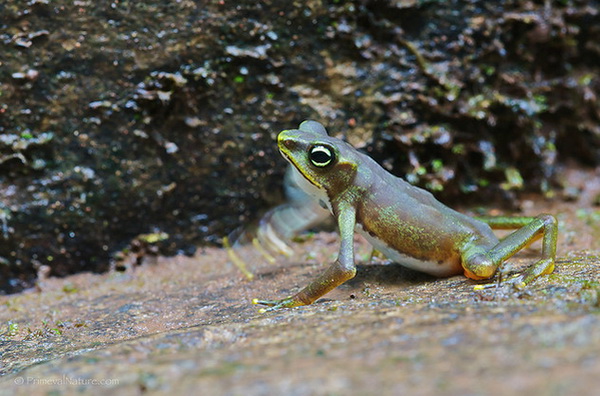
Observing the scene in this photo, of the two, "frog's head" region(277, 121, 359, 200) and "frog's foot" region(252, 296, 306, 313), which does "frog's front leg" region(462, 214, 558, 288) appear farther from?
"frog's foot" region(252, 296, 306, 313)

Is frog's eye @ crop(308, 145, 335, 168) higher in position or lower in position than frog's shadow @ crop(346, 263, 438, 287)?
higher

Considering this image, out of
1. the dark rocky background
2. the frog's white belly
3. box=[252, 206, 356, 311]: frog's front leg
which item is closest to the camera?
box=[252, 206, 356, 311]: frog's front leg

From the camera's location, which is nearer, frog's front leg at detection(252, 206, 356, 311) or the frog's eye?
frog's front leg at detection(252, 206, 356, 311)

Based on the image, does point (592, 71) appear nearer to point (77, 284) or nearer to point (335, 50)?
point (335, 50)

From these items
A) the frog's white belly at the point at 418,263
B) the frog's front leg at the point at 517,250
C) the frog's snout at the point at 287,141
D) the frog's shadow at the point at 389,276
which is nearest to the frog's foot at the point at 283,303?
the frog's shadow at the point at 389,276

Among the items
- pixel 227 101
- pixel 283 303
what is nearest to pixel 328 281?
pixel 283 303

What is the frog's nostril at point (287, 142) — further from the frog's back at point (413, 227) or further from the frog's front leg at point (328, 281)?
the frog's front leg at point (328, 281)

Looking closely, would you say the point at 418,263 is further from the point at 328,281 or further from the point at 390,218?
the point at 328,281

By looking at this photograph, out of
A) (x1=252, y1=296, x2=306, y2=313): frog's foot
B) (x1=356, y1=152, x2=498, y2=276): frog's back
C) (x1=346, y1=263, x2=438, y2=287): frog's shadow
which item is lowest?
(x1=252, y1=296, x2=306, y2=313): frog's foot

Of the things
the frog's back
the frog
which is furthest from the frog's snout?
the frog's back
